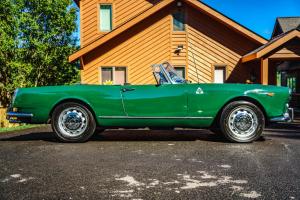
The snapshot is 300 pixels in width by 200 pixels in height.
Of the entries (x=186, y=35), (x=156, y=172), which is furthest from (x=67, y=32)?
(x=156, y=172)

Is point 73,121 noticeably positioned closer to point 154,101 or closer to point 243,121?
point 154,101

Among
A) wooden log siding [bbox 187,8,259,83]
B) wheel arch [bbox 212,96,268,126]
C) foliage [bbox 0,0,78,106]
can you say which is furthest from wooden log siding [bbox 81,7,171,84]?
wheel arch [bbox 212,96,268,126]

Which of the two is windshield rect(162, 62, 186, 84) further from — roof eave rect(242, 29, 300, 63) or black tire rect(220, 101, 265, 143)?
roof eave rect(242, 29, 300, 63)

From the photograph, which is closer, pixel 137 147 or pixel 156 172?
pixel 156 172

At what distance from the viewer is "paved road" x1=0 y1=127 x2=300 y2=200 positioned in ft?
9.84

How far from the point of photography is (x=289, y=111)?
5.82m

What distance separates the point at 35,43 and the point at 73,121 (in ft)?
40.4

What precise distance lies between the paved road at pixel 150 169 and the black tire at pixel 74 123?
20 cm

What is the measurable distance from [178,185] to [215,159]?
1321 mm

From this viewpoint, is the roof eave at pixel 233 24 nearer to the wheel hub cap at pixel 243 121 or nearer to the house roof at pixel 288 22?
the wheel hub cap at pixel 243 121

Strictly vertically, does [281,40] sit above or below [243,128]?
above

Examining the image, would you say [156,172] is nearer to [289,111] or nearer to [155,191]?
[155,191]

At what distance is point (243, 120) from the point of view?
5.63m

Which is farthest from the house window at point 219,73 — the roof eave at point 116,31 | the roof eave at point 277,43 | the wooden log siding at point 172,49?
the roof eave at point 116,31
